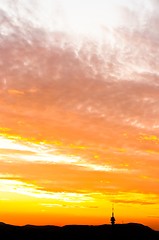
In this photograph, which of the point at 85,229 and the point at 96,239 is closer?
the point at 96,239

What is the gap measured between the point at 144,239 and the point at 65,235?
3721cm

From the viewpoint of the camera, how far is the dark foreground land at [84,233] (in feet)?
511

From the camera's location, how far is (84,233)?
166m

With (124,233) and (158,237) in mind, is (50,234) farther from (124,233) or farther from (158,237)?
(158,237)

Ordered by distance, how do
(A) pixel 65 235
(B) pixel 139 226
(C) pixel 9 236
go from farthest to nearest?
1. (B) pixel 139 226
2. (A) pixel 65 235
3. (C) pixel 9 236

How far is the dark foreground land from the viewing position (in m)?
156

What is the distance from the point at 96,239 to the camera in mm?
154625

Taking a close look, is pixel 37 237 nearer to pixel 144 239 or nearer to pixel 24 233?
pixel 24 233

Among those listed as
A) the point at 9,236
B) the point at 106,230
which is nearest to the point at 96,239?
the point at 106,230

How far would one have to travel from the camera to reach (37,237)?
156 metres

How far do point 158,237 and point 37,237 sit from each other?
58.0 meters

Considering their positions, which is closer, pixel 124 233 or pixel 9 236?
pixel 9 236

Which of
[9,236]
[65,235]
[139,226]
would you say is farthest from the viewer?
[139,226]

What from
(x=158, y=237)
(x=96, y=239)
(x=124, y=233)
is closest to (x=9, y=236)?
(x=96, y=239)
